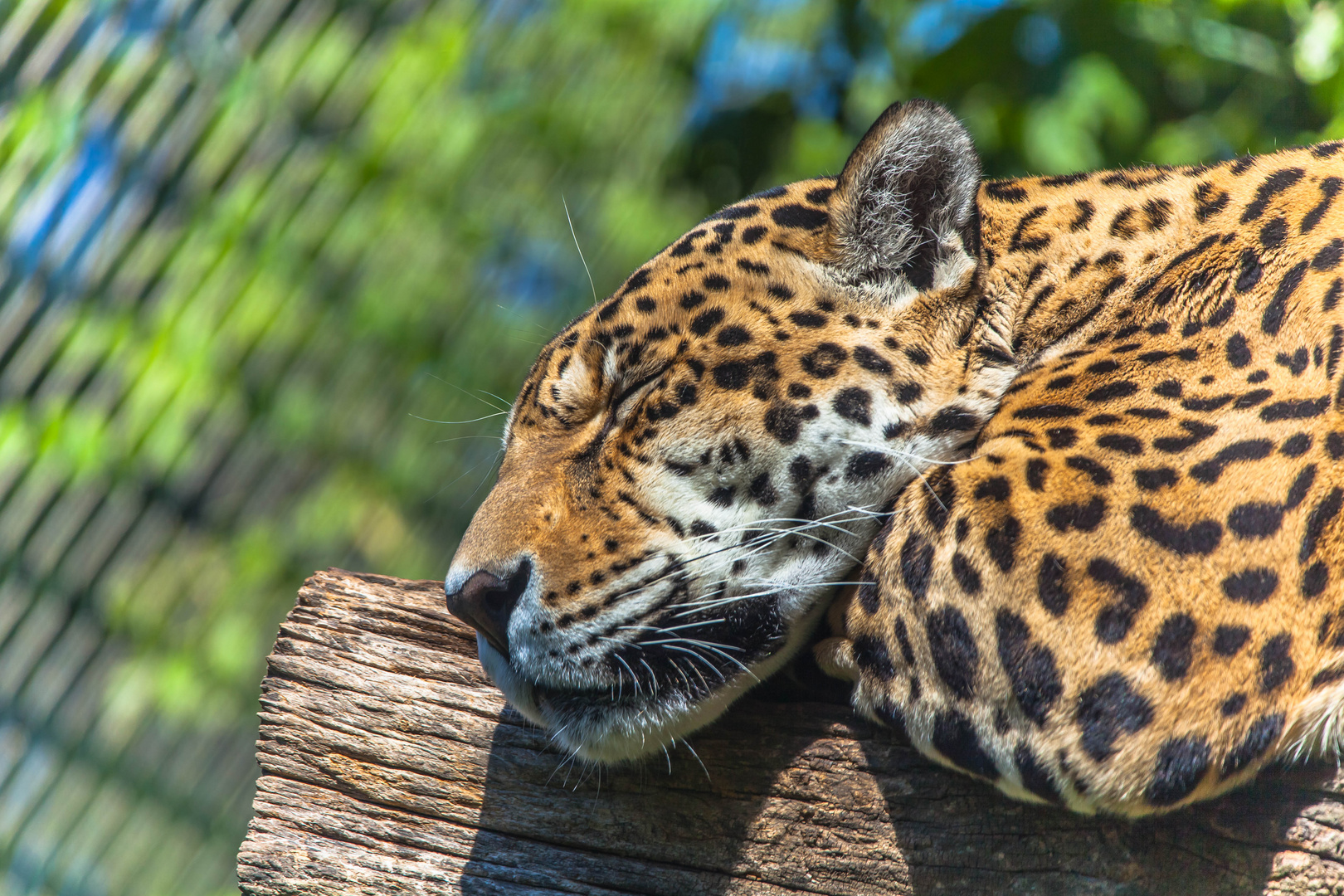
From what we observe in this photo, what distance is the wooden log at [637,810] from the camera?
8.20ft

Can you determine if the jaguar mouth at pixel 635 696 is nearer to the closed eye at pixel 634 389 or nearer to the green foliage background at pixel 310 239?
the closed eye at pixel 634 389

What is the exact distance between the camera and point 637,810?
9.55ft

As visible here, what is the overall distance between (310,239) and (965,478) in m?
5.11

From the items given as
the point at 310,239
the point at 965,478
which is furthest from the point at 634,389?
the point at 310,239

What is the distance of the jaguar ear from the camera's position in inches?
120

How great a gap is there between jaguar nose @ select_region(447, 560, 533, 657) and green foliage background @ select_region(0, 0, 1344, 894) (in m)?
2.97

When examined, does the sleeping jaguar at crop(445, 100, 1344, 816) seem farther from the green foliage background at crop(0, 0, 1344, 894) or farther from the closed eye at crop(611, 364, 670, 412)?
the green foliage background at crop(0, 0, 1344, 894)

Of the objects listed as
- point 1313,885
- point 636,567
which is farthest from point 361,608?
point 1313,885

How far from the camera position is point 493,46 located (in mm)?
7203

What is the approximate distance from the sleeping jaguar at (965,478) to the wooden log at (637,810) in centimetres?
16

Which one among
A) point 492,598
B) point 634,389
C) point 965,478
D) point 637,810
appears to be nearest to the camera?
point 965,478

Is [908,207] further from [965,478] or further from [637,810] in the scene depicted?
[637,810]

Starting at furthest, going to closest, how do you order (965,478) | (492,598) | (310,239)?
(310,239), (492,598), (965,478)

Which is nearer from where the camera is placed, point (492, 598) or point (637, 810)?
point (492, 598)
